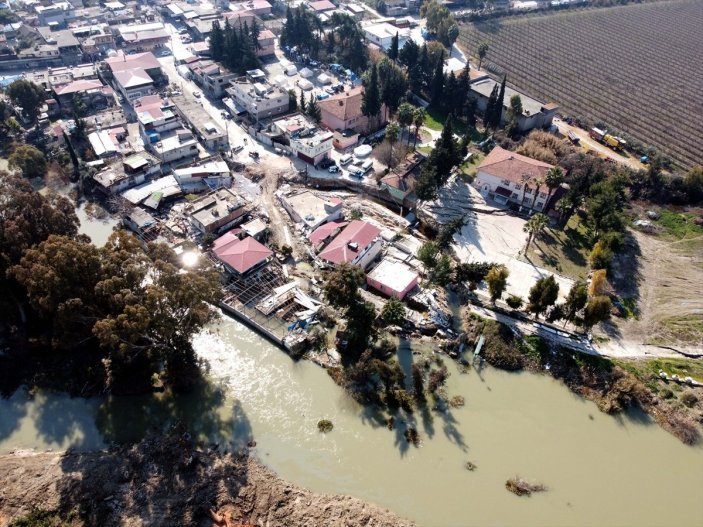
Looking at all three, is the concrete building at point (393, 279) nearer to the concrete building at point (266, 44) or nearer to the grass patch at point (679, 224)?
the grass patch at point (679, 224)

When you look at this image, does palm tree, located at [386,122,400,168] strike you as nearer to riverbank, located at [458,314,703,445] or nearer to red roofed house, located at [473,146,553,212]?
red roofed house, located at [473,146,553,212]

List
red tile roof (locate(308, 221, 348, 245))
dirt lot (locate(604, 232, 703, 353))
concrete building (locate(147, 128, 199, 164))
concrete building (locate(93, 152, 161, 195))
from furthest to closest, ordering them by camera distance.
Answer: concrete building (locate(147, 128, 199, 164)), concrete building (locate(93, 152, 161, 195)), red tile roof (locate(308, 221, 348, 245)), dirt lot (locate(604, 232, 703, 353))

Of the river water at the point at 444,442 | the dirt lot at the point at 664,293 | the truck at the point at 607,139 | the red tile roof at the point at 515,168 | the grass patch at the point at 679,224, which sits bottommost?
the river water at the point at 444,442

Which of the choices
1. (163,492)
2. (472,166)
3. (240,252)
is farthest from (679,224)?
(163,492)

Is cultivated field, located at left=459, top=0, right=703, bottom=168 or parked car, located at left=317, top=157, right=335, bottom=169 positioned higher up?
cultivated field, located at left=459, top=0, right=703, bottom=168

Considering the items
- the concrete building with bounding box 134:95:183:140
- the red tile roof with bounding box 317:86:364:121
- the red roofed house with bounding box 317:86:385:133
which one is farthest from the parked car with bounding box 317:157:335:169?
the concrete building with bounding box 134:95:183:140

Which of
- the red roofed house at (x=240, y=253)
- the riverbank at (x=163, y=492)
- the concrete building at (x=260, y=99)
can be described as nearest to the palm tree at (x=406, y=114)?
the concrete building at (x=260, y=99)
